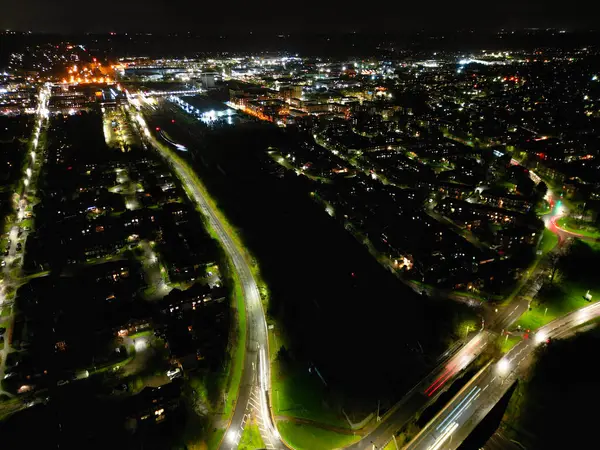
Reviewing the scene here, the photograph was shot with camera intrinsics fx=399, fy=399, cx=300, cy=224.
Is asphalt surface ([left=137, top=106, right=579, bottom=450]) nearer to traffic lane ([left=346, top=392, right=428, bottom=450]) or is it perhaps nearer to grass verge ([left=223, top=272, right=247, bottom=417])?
traffic lane ([left=346, top=392, right=428, bottom=450])

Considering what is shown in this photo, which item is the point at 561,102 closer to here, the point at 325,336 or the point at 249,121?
the point at 249,121

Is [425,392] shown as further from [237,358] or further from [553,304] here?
[553,304]

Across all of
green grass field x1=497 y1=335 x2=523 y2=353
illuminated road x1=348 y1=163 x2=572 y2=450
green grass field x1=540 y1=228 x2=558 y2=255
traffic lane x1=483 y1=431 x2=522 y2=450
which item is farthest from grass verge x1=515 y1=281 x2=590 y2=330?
traffic lane x1=483 y1=431 x2=522 y2=450

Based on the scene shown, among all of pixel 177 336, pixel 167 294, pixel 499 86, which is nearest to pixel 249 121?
pixel 167 294

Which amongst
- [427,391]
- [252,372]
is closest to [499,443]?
[427,391]

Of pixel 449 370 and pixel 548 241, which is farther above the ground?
pixel 548 241

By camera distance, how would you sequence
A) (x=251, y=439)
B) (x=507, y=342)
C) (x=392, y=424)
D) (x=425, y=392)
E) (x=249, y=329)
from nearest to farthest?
(x=251, y=439), (x=392, y=424), (x=425, y=392), (x=507, y=342), (x=249, y=329)

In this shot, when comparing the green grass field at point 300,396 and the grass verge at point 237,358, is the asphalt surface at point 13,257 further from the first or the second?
the green grass field at point 300,396
